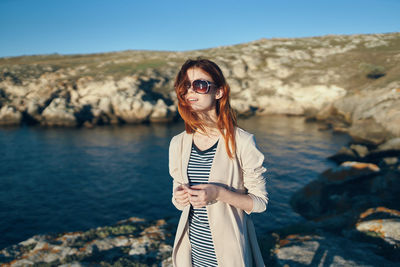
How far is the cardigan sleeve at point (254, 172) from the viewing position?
2473 mm

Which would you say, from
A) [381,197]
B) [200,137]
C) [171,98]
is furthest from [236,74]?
[200,137]

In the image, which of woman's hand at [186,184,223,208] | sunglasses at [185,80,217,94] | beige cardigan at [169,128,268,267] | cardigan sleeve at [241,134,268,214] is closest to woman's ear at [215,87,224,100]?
sunglasses at [185,80,217,94]

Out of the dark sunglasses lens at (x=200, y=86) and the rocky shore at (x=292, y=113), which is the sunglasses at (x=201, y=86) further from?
the rocky shore at (x=292, y=113)

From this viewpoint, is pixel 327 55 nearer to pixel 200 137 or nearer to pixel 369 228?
pixel 369 228

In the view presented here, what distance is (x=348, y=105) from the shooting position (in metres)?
35.5

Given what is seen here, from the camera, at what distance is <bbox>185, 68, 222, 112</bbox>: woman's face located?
2627 millimetres

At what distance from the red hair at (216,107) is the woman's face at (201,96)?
37mm

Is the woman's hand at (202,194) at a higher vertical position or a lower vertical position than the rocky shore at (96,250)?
higher

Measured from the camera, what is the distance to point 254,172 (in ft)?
8.18

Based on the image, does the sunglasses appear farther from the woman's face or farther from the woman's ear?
the woman's ear

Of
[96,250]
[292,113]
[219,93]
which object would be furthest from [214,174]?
[292,113]

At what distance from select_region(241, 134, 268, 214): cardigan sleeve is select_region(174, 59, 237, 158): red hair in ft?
0.48

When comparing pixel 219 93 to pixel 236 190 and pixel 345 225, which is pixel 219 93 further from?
pixel 345 225

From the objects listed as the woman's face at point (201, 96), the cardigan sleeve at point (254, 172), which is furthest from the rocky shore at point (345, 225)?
the woman's face at point (201, 96)
